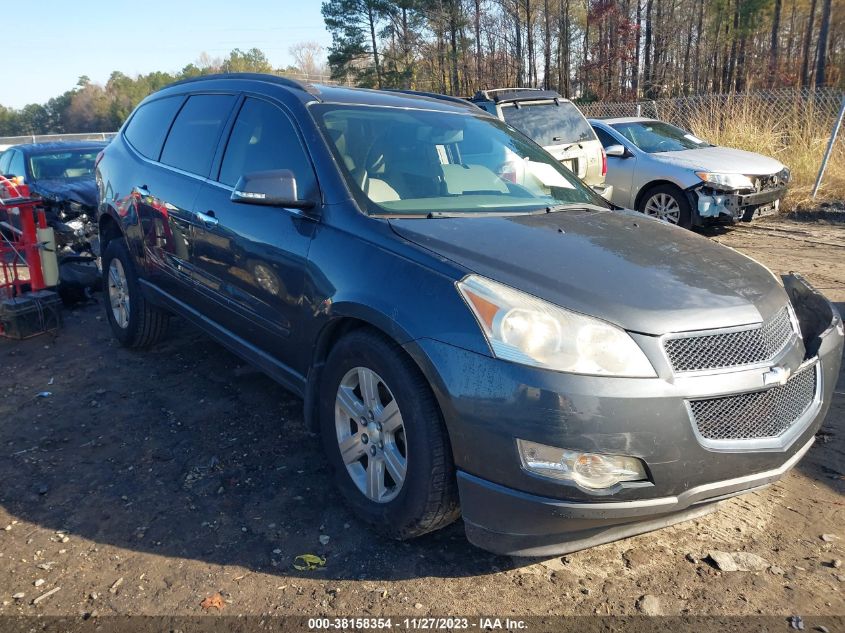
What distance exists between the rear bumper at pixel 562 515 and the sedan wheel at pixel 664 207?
7177 mm

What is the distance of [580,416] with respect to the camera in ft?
6.84

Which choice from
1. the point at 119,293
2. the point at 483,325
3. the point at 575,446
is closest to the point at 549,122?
the point at 119,293

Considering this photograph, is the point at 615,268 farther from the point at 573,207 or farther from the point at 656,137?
the point at 656,137

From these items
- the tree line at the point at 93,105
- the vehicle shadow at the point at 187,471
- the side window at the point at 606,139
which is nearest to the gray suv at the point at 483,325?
the vehicle shadow at the point at 187,471

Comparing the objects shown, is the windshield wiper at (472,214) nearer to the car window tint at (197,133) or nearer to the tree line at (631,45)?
the car window tint at (197,133)

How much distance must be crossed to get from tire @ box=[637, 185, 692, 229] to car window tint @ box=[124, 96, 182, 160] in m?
6.44

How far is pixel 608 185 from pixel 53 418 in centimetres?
806

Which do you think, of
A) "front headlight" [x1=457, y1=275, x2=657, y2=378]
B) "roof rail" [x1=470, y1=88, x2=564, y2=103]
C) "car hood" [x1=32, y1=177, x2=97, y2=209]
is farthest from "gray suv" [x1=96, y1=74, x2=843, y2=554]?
"car hood" [x1=32, y1=177, x2=97, y2=209]

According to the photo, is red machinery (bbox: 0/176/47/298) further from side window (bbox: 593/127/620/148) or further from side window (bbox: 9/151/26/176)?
side window (bbox: 593/127/620/148)

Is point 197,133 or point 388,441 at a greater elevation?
point 197,133

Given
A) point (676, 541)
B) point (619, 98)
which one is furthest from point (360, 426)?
point (619, 98)

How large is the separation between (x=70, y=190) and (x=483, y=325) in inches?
322

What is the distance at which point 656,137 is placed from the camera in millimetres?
10102

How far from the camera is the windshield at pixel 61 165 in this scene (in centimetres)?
944
